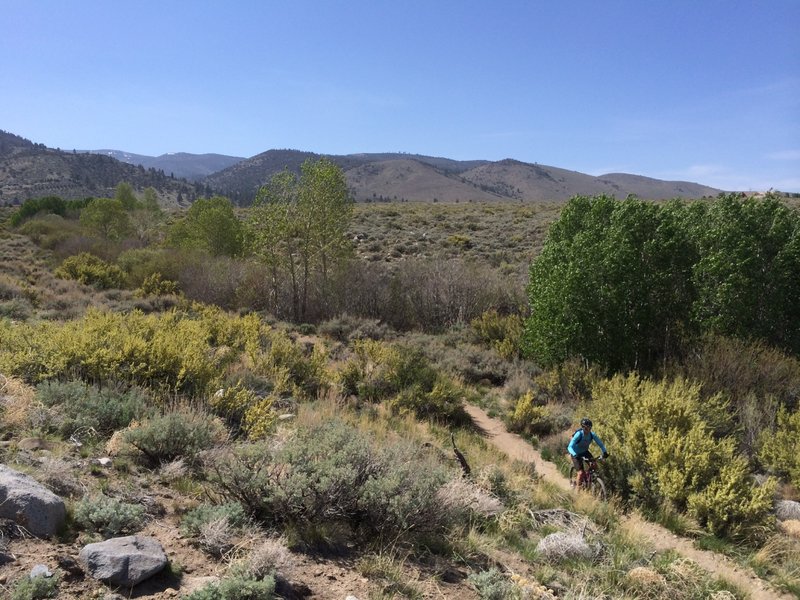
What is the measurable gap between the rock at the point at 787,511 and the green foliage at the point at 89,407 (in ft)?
29.5

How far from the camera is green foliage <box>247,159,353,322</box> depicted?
19172 millimetres

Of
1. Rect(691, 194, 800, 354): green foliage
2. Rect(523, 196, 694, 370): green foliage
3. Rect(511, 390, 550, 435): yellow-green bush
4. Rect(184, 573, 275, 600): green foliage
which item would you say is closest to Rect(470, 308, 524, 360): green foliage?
Rect(523, 196, 694, 370): green foliage

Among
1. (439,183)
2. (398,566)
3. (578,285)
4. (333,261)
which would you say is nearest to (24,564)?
(398,566)

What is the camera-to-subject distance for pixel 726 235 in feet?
37.3

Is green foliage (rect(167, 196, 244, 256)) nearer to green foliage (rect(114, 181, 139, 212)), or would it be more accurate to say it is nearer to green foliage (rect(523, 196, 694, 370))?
green foliage (rect(523, 196, 694, 370))

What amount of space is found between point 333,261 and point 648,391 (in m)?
13.3

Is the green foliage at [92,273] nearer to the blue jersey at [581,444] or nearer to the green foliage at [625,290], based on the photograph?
the green foliage at [625,290]

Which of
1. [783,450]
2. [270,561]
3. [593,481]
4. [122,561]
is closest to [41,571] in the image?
[122,561]

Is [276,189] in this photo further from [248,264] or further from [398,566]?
[398,566]

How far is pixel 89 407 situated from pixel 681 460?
8.09 metres

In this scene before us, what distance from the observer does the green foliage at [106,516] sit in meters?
3.81

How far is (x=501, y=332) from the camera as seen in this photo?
1669 cm

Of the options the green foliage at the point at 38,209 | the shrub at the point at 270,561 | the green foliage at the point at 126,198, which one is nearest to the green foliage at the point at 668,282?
the shrub at the point at 270,561

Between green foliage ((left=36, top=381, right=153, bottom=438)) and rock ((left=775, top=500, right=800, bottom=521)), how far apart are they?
8996mm
